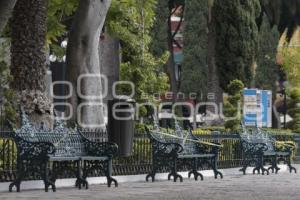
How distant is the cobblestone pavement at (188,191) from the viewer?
46.9ft

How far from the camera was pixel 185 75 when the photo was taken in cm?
5934

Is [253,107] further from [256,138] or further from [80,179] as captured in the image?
[80,179]

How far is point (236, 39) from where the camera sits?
44344 millimetres

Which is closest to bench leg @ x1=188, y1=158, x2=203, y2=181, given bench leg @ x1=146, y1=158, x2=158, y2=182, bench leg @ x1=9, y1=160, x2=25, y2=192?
bench leg @ x1=146, y1=158, x2=158, y2=182

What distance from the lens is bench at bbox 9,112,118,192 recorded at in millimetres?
14898

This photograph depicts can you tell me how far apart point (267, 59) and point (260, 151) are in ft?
116

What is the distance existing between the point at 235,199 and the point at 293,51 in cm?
3866

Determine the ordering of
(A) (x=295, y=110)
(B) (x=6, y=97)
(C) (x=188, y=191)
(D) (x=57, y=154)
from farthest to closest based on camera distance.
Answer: (A) (x=295, y=110)
(B) (x=6, y=97)
(C) (x=188, y=191)
(D) (x=57, y=154)

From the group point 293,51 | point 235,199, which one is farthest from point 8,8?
point 293,51

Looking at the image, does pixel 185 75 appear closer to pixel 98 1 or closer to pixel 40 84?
pixel 98 1

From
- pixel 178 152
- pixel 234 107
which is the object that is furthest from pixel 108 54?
pixel 178 152

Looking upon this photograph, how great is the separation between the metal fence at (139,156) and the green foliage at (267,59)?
27430 millimetres

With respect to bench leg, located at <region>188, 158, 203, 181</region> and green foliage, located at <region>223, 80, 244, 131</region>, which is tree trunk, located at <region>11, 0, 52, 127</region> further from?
green foliage, located at <region>223, 80, 244, 131</region>

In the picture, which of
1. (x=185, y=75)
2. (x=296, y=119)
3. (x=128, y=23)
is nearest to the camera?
(x=128, y=23)
